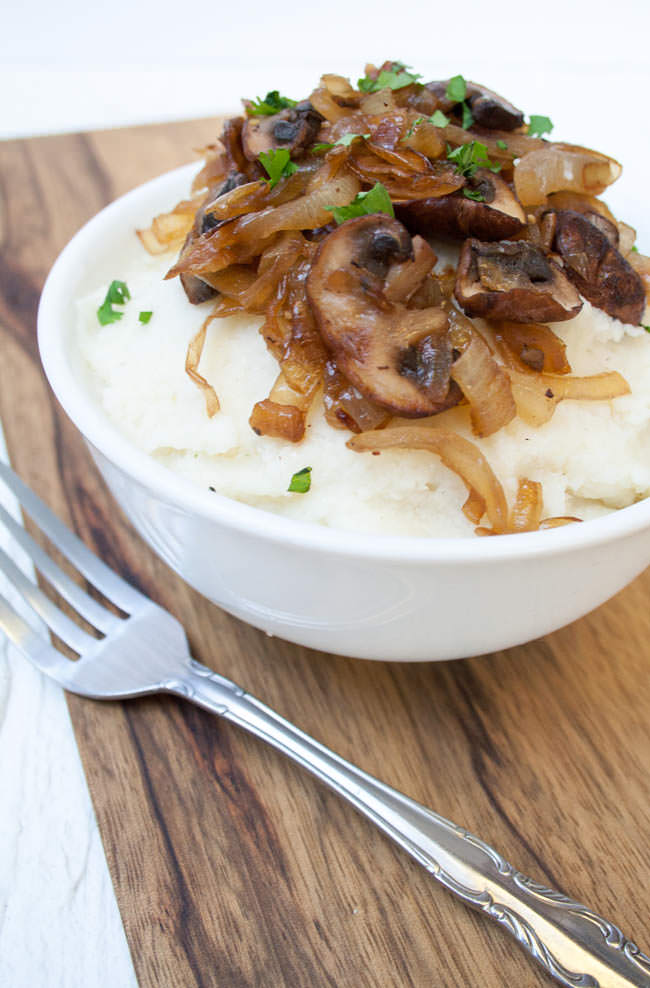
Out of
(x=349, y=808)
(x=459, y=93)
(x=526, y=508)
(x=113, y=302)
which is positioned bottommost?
(x=349, y=808)

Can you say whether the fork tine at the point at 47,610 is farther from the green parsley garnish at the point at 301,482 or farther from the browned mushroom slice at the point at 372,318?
the browned mushroom slice at the point at 372,318

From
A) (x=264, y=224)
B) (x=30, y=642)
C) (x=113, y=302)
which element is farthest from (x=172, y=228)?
(x=30, y=642)

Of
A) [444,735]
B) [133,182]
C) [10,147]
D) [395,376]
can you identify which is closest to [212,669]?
[444,735]

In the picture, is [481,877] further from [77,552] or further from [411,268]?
[77,552]

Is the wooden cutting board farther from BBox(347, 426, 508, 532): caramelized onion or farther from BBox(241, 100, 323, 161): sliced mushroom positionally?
BBox(241, 100, 323, 161): sliced mushroom

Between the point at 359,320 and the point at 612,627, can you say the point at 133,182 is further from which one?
the point at 612,627

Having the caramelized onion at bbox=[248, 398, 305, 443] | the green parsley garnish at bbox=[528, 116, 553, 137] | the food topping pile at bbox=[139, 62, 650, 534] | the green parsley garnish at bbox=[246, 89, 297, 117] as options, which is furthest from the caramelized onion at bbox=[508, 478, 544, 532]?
the green parsley garnish at bbox=[246, 89, 297, 117]

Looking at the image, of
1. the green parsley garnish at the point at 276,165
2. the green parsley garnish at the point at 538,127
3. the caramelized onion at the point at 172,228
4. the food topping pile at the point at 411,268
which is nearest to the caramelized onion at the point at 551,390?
the food topping pile at the point at 411,268
